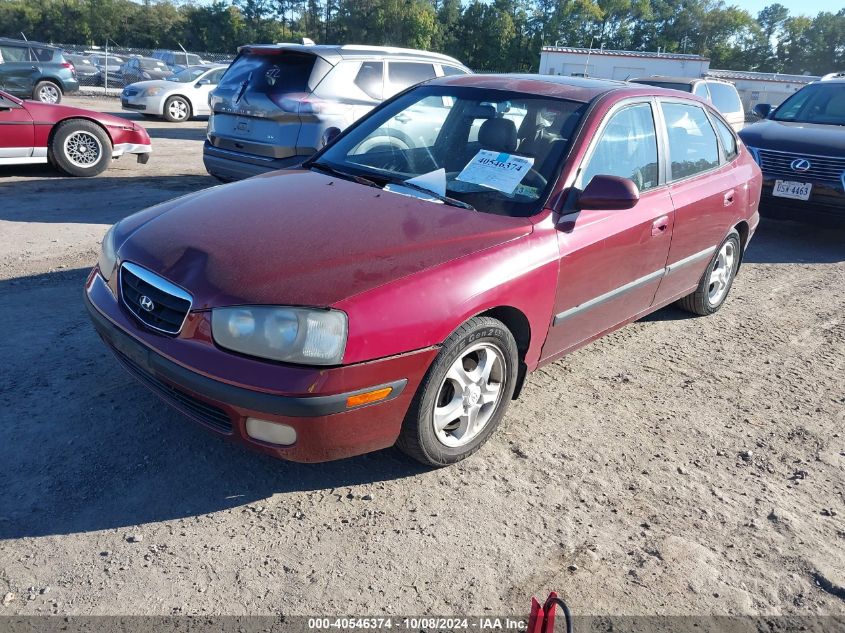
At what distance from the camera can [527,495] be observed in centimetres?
305

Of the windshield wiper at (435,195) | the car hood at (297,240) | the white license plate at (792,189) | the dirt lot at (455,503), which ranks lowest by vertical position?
the dirt lot at (455,503)

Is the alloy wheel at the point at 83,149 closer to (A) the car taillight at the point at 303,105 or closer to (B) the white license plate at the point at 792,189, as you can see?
(A) the car taillight at the point at 303,105

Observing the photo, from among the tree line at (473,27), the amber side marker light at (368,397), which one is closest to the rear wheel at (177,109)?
the amber side marker light at (368,397)

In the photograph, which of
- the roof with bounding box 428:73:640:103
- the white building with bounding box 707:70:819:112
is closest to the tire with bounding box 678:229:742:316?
the roof with bounding box 428:73:640:103

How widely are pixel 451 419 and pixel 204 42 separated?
243ft

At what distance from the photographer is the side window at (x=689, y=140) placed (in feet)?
14.3

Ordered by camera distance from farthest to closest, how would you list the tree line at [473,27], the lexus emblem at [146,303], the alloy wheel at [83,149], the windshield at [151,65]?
the tree line at [473,27] < the windshield at [151,65] < the alloy wheel at [83,149] < the lexus emblem at [146,303]

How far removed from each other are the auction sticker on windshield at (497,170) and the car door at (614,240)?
0.92 ft

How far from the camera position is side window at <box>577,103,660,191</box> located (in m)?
3.68

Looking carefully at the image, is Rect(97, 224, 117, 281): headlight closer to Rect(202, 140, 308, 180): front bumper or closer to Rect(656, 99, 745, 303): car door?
Rect(656, 99, 745, 303): car door

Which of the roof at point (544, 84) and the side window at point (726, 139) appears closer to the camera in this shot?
the roof at point (544, 84)

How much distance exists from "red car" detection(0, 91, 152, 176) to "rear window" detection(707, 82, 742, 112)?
930cm

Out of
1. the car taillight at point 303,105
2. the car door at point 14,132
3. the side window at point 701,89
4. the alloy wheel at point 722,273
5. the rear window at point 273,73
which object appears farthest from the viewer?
the side window at point 701,89

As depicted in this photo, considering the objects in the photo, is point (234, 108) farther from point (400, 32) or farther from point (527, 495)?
point (400, 32)
